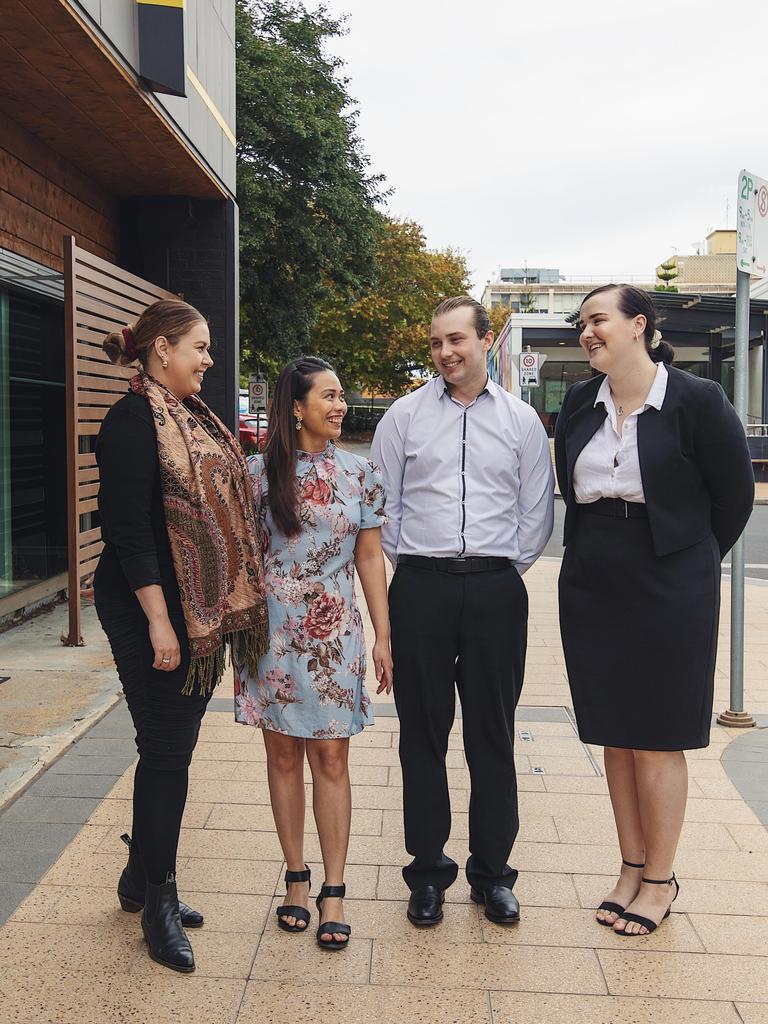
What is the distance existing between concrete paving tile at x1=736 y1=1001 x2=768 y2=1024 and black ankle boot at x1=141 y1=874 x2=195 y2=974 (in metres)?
1.45

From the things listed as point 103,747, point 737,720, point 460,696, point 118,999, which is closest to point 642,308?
point 460,696

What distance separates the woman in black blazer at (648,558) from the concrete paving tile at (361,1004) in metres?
0.66

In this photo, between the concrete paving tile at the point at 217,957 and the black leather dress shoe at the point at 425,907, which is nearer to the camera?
the concrete paving tile at the point at 217,957

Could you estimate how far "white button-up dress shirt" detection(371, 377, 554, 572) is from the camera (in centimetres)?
329

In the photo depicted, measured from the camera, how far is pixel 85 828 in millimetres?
3924

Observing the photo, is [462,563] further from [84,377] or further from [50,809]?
[84,377]

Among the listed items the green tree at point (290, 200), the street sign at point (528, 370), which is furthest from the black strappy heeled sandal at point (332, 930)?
the street sign at point (528, 370)

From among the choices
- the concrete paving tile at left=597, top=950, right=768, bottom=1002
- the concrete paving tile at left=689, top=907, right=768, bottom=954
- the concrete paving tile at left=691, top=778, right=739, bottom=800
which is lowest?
the concrete paving tile at left=597, top=950, right=768, bottom=1002

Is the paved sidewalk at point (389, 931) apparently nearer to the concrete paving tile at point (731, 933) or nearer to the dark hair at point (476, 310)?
the concrete paving tile at point (731, 933)

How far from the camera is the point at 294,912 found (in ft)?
10.4

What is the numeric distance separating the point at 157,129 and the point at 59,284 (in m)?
1.73

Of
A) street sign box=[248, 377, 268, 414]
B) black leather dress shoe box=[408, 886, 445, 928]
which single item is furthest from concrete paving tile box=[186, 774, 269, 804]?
street sign box=[248, 377, 268, 414]

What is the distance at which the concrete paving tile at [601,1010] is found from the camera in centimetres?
268

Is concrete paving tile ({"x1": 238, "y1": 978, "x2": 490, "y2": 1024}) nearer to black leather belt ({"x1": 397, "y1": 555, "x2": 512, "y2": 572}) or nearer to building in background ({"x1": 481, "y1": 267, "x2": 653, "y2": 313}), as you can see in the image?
black leather belt ({"x1": 397, "y1": 555, "x2": 512, "y2": 572})
